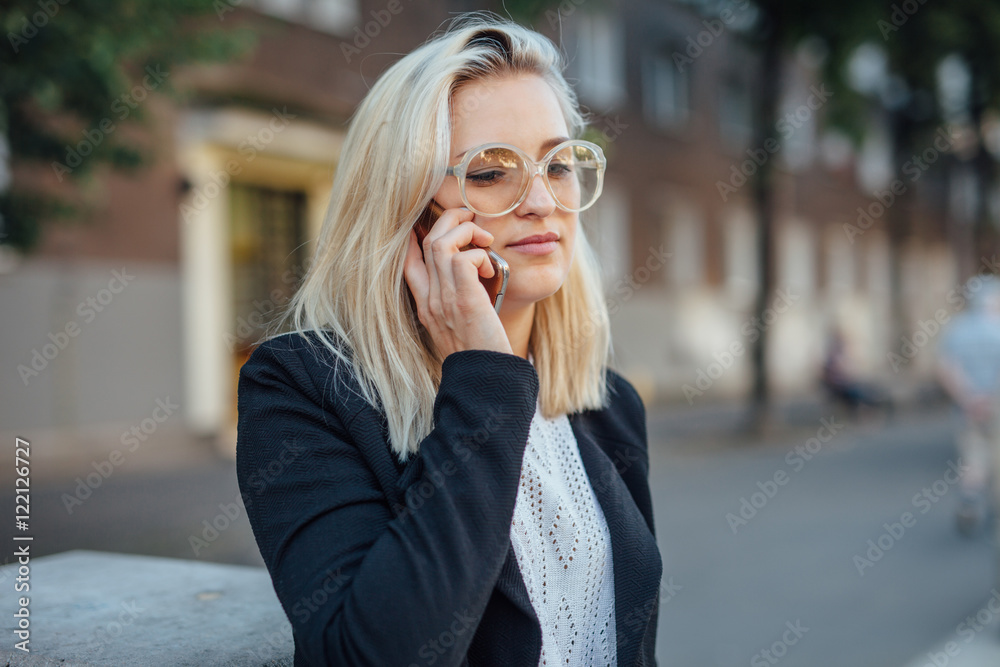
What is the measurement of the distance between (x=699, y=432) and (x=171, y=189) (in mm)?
8898

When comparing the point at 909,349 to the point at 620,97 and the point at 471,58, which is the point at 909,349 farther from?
the point at 471,58

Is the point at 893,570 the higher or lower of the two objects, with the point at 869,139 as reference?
lower

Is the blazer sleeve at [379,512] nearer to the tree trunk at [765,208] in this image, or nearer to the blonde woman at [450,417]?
the blonde woman at [450,417]

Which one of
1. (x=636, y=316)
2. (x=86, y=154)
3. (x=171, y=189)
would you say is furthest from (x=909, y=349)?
(x=86, y=154)

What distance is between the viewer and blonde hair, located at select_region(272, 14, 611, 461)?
1.57 meters

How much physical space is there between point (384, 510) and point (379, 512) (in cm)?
1

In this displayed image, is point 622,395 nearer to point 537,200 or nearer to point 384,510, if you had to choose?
point 537,200

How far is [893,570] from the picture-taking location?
19.6 ft

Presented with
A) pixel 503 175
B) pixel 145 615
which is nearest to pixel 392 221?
pixel 503 175

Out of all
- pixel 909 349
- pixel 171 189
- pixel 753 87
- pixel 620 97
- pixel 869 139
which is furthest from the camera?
pixel 909 349

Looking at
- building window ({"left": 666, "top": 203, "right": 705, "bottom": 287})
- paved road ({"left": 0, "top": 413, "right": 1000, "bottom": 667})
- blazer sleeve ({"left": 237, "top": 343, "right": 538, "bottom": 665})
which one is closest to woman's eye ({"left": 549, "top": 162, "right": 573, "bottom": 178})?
blazer sleeve ({"left": 237, "top": 343, "right": 538, "bottom": 665})

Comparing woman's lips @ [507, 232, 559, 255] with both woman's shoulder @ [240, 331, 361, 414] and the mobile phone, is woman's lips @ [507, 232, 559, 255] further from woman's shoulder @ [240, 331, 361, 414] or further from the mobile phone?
woman's shoulder @ [240, 331, 361, 414]

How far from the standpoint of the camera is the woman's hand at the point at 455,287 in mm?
1509

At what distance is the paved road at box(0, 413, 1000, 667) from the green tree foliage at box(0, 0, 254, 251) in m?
2.47
